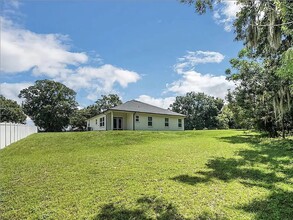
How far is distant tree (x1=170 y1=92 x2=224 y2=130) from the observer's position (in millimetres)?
53656

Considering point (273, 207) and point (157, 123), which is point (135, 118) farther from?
point (273, 207)

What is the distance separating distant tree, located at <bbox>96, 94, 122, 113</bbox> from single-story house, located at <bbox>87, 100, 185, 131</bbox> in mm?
20839

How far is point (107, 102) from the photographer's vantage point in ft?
163

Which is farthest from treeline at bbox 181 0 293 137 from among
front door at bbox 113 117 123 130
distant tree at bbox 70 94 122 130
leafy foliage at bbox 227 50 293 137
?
distant tree at bbox 70 94 122 130

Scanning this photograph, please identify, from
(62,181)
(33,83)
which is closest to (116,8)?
(62,181)

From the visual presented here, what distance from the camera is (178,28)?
952 centimetres

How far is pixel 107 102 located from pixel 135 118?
26547mm

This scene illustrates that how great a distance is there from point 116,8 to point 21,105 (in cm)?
4803

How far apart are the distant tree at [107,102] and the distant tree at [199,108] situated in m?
16.9

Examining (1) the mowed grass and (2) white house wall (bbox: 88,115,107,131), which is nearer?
(1) the mowed grass

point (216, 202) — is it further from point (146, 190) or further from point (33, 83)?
point (33, 83)

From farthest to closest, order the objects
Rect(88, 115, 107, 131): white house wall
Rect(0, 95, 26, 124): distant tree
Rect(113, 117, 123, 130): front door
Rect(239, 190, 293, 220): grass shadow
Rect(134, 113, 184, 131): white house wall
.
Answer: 1. Rect(0, 95, 26, 124): distant tree
2. Rect(88, 115, 107, 131): white house wall
3. Rect(113, 117, 123, 130): front door
4. Rect(134, 113, 184, 131): white house wall
5. Rect(239, 190, 293, 220): grass shadow

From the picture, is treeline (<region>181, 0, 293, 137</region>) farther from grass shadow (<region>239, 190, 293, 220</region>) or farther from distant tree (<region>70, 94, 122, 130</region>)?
distant tree (<region>70, 94, 122, 130</region>)

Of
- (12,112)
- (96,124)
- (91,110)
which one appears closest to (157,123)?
(96,124)
